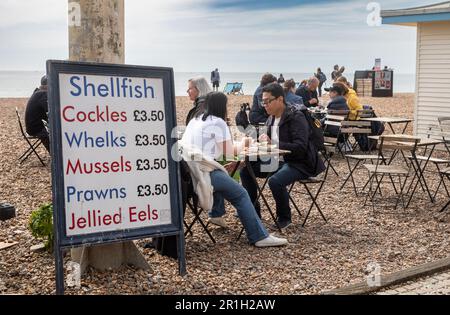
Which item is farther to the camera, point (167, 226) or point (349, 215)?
point (349, 215)

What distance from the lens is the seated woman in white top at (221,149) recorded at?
6.16 metres

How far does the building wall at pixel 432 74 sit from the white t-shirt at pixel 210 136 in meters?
9.68

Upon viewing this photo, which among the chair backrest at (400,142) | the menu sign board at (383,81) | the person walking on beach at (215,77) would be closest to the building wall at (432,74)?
the chair backrest at (400,142)

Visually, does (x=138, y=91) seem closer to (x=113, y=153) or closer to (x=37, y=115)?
(x=113, y=153)

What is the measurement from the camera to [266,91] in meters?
7.14

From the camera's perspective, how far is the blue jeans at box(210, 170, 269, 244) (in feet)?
20.3

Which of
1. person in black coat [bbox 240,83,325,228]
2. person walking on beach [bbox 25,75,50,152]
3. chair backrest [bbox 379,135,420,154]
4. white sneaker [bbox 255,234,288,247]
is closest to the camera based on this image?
white sneaker [bbox 255,234,288,247]

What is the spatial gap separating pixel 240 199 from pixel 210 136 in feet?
2.13

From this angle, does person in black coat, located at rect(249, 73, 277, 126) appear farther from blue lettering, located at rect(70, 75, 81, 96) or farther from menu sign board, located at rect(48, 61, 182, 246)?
blue lettering, located at rect(70, 75, 81, 96)

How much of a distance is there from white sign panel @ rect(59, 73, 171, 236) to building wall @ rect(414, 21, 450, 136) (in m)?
10.7

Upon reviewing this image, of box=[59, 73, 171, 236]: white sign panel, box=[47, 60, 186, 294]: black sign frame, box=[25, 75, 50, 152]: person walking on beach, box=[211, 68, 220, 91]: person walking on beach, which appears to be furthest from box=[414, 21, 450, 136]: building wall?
box=[211, 68, 220, 91]: person walking on beach
